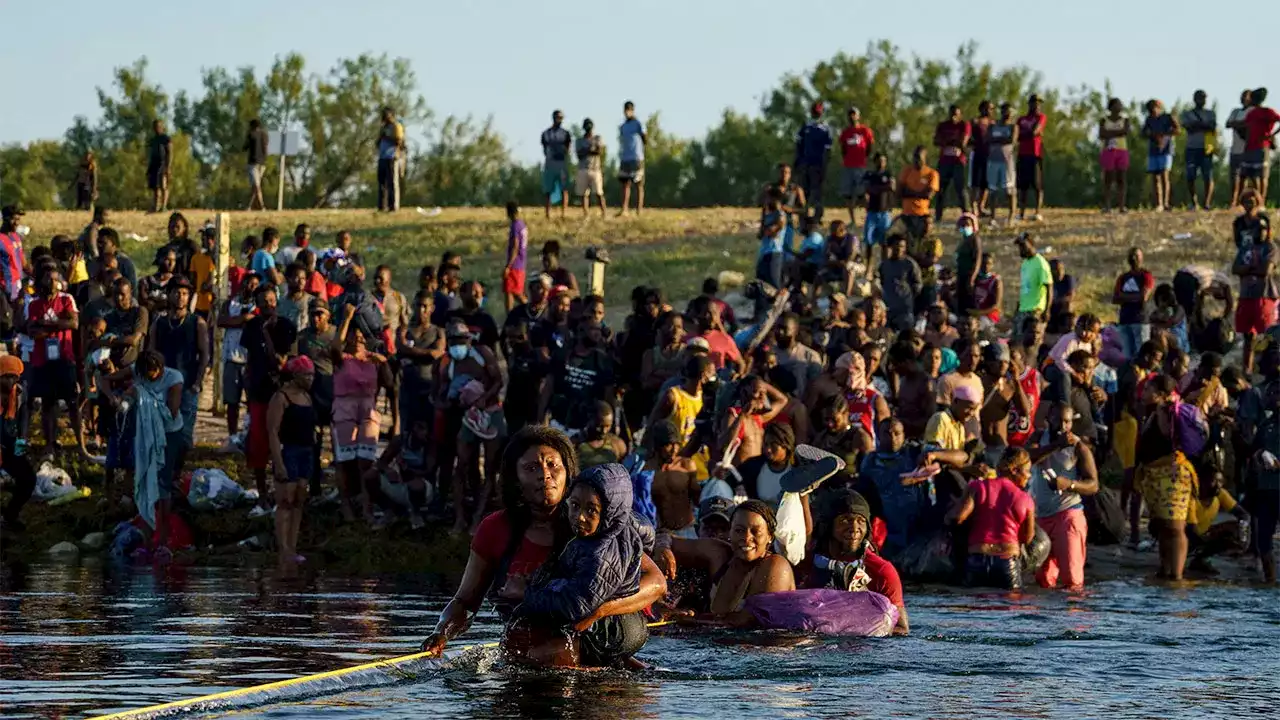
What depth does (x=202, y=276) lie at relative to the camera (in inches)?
955

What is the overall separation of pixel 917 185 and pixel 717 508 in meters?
14.4

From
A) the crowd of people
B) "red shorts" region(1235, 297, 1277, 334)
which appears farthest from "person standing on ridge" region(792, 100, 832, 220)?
the crowd of people

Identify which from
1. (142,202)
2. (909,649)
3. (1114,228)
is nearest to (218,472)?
(909,649)

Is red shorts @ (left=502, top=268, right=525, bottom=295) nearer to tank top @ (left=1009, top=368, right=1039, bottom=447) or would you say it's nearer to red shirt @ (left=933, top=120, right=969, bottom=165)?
red shirt @ (left=933, top=120, right=969, bottom=165)

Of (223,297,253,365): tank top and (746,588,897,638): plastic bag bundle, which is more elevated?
(223,297,253,365): tank top

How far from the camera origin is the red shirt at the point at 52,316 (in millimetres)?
21141

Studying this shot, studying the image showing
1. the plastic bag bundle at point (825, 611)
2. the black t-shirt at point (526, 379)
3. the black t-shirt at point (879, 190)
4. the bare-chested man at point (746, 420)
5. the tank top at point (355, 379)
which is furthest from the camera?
the black t-shirt at point (879, 190)

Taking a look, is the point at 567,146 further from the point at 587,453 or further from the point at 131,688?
the point at 131,688

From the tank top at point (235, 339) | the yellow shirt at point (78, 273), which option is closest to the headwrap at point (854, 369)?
the tank top at point (235, 339)

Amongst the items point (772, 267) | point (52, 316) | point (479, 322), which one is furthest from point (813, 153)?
point (52, 316)

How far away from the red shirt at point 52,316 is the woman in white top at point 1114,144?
16.9 m

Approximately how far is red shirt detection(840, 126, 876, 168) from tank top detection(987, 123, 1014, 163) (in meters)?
1.66

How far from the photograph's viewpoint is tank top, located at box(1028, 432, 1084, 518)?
1855 centimetres

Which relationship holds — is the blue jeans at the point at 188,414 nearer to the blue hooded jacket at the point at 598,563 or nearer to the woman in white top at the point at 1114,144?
the blue hooded jacket at the point at 598,563
